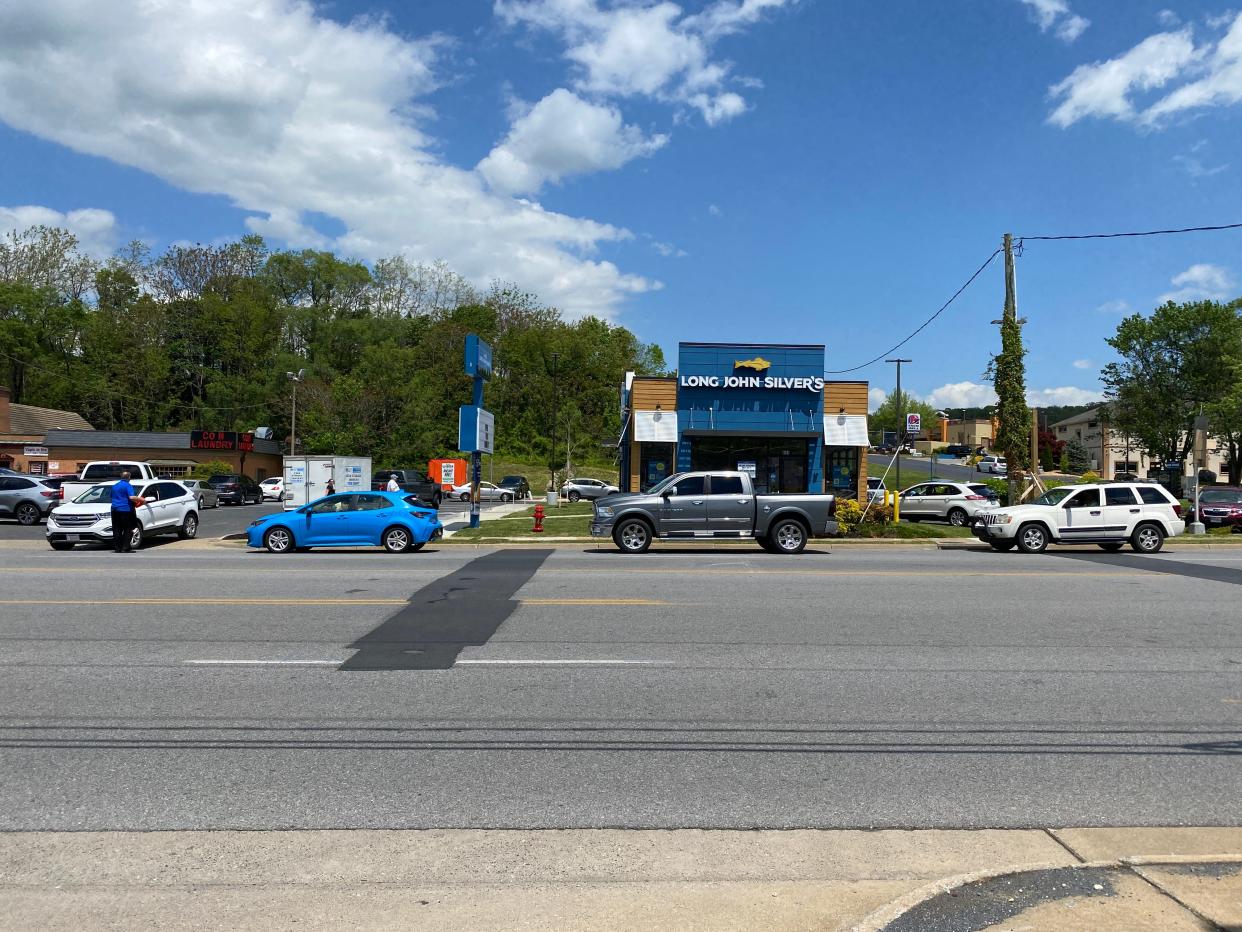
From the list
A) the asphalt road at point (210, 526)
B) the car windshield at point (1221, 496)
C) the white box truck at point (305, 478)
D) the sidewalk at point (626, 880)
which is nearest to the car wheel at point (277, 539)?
the asphalt road at point (210, 526)

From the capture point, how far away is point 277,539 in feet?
66.6

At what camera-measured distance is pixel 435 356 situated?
78438 millimetres

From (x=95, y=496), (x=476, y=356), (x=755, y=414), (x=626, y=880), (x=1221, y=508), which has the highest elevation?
(x=476, y=356)

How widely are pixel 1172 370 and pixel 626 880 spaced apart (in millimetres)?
75822

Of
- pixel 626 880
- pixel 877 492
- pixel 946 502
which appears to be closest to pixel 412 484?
pixel 877 492

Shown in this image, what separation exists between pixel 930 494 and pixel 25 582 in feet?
89.5

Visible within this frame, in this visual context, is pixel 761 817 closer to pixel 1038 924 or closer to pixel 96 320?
pixel 1038 924

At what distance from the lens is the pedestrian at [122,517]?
64.7 ft

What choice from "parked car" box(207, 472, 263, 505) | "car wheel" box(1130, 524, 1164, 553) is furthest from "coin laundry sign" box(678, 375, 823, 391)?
"parked car" box(207, 472, 263, 505)

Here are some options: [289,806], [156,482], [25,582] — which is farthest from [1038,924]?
[156,482]

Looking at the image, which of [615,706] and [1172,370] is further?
[1172,370]

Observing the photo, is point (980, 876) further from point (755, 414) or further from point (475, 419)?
point (755, 414)

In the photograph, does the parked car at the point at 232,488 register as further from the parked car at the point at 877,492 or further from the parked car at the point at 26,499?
the parked car at the point at 877,492

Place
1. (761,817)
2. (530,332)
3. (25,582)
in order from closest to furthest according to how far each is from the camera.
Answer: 1. (761,817)
2. (25,582)
3. (530,332)
